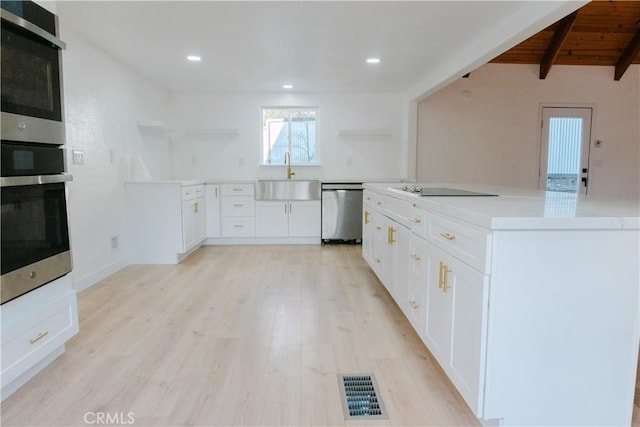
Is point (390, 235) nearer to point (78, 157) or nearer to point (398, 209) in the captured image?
point (398, 209)

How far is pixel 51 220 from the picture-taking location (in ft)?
6.19

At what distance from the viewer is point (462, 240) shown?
1.53m

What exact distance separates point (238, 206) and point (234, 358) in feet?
10.7

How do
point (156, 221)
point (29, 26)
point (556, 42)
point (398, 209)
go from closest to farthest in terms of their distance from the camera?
point (29, 26)
point (398, 209)
point (156, 221)
point (556, 42)

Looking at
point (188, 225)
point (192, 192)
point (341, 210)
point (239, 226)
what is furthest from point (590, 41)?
point (188, 225)

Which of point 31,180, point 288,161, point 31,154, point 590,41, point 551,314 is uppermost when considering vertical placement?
point 590,41

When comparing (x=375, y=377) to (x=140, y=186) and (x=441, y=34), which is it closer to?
(x=441, y=34)

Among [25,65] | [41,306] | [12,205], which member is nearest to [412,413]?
[41,306]

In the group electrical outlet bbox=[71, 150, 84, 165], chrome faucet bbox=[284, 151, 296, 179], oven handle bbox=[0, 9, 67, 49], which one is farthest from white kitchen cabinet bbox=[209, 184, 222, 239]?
oven handle bbox=[0, 9, 67, 49]

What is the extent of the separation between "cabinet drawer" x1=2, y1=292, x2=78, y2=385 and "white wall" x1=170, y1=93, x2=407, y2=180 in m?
3.84

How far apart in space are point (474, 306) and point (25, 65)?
217 centimetres

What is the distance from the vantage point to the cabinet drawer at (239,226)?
16.9 ft

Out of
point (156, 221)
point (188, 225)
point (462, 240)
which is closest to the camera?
point (462, 240)

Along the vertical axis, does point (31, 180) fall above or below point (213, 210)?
above
